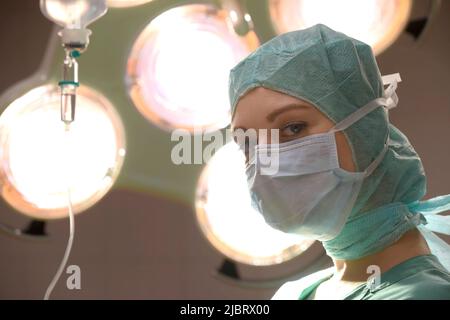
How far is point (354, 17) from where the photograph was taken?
182 cm

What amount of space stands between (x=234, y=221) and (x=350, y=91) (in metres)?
0.69

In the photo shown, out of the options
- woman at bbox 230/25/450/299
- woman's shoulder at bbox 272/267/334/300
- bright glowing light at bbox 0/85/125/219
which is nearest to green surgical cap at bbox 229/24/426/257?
woman at bbox 230/25/450/299

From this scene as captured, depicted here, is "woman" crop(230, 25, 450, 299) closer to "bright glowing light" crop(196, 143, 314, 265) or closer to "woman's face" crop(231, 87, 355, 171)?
"woman's face" crop(231, 87, 355, 171)

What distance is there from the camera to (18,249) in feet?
6.70

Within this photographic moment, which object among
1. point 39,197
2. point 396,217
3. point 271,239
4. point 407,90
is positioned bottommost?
point 396,217

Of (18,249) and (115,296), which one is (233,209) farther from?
(18,249)

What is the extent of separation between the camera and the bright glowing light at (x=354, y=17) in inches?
71.5

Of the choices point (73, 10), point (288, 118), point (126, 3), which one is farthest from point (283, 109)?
point (126, 3)

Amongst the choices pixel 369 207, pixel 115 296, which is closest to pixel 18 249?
pixel 115 296

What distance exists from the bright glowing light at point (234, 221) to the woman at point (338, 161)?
504mm

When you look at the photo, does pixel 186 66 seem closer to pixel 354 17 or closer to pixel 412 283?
pixel 354 17

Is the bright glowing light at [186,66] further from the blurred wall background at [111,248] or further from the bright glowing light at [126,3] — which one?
the blurred wall background at [111,248]

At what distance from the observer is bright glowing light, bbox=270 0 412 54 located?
182 cm

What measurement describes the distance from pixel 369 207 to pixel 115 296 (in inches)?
39.4
